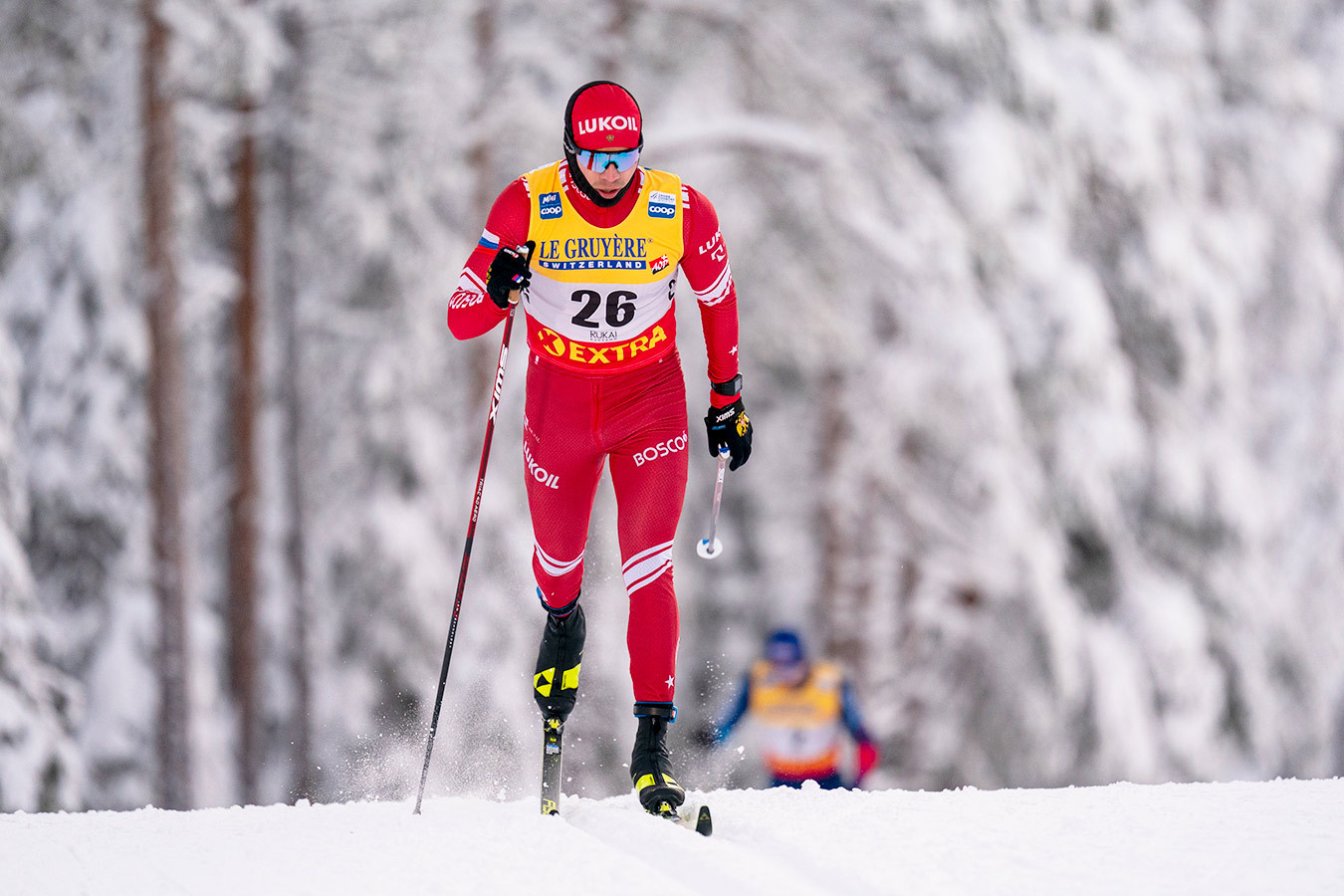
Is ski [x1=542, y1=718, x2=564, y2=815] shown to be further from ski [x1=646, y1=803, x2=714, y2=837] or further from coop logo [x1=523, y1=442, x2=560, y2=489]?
coop logo [x1=523, y1=442, x2=560, y2=489]

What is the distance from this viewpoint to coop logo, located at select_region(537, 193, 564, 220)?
416 centimetres

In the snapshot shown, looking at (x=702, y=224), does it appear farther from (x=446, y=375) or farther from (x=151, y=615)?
(x=446, y=375)

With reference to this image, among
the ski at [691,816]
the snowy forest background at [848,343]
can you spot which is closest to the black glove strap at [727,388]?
the ski at [691,816]

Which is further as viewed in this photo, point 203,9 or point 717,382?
point 203,9

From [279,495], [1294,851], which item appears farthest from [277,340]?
[1294,851]

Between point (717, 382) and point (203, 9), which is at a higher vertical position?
point (203, 9)

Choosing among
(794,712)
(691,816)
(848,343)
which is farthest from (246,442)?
(691,816)

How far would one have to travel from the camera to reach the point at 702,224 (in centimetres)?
430

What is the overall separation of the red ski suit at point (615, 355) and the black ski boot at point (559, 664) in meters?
0.09

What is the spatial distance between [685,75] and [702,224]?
420 inches

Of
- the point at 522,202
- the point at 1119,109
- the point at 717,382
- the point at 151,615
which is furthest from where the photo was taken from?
the point at 151,615

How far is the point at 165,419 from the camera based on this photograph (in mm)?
11883

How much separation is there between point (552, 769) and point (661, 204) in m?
1.93

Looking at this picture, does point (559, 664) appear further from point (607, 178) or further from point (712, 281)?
point (607, 178)
